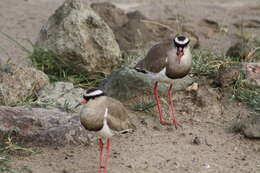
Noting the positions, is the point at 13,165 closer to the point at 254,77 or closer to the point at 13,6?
the point at 254,77

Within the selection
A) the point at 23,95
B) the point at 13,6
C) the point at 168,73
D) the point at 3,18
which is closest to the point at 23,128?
the point at 23,95

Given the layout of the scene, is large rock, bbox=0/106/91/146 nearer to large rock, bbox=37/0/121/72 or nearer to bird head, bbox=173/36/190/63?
bird head, bbox=173/36/190/63

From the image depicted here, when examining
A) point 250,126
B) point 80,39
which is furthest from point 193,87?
point 80,39

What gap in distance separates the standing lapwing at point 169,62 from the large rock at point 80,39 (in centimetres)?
117

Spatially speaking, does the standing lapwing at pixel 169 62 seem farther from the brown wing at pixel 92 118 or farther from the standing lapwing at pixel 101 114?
the brown wing at pixel 92 118

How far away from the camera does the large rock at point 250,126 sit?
248 inches

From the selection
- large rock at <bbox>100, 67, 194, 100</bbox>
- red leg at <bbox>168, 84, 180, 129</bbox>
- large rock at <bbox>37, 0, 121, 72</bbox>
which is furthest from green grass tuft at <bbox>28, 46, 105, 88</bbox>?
red leg at <bbox>168, 84, 180, 129</bbox>

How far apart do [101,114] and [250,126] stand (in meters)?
2.05

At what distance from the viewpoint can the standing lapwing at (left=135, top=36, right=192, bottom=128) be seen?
6.49 meters

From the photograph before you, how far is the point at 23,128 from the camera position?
604 centimetres

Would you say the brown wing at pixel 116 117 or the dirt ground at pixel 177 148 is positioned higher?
the brown wing at pixel 116 117

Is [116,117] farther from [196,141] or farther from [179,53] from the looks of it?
[179,53]

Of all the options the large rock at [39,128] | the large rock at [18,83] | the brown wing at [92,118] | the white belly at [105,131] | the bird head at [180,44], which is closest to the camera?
the brown wing at [92,118]

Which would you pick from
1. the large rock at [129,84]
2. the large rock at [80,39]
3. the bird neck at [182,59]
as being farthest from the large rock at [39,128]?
the large rock at [80,39]
